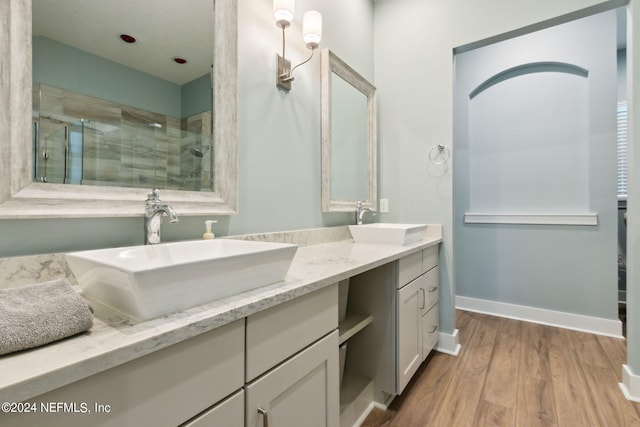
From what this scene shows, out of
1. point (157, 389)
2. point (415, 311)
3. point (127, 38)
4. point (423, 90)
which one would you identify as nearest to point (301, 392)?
point (157, 389)

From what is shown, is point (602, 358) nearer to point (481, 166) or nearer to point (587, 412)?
point (587, 412)

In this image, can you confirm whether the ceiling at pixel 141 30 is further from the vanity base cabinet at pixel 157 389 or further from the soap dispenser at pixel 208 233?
the vanity base cabinet at pixel 157 389

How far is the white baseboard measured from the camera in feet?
7.71

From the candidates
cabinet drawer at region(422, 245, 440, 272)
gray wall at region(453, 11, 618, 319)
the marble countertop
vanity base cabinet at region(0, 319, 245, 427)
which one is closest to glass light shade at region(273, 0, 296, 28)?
the marble countertop

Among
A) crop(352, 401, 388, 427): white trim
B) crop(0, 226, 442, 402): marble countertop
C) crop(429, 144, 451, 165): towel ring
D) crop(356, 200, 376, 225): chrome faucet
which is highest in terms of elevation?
crop(429, 144, 451, 165): towel ring

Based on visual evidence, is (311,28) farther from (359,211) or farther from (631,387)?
(631,387)

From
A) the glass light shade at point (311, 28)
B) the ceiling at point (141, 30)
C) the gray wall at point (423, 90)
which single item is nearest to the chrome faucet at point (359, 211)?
the gray wall at point (423, 90)

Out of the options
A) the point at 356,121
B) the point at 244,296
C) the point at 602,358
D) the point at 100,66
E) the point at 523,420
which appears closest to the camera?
the point at 244,296

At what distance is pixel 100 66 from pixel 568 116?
10.8 feet

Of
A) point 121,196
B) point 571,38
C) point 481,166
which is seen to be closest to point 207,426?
point 121,196

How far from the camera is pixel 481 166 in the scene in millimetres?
2943

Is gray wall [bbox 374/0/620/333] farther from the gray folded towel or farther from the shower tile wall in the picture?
the gray folded towel

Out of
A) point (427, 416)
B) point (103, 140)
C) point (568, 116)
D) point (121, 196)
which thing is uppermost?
point (568, 116)

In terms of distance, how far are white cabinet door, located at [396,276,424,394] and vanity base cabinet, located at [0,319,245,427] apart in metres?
1.00
